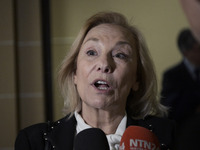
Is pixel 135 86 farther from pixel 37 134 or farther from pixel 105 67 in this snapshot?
pixel 37 134

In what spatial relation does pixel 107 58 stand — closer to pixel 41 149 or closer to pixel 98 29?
pixel 98 29

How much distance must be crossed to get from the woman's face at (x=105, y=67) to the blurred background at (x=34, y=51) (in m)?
1.01

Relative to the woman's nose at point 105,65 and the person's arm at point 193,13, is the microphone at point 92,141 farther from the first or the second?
the person's arm at point 193,13

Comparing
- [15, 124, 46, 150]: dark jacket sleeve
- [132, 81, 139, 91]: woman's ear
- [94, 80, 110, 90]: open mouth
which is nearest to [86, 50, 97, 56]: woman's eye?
[94, 80, 110, 90]: open mouth

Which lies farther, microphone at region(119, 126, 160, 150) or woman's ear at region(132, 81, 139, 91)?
woman's ear at region(132, 81, 139, 91)

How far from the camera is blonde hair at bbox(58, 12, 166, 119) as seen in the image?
1168 millimetres

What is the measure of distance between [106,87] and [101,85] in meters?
0.02

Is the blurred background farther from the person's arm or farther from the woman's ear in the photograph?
the person's arm

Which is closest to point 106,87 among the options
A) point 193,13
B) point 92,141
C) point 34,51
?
point 92,141

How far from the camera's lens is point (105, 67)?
1004mm

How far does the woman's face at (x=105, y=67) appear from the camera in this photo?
39.8 inches

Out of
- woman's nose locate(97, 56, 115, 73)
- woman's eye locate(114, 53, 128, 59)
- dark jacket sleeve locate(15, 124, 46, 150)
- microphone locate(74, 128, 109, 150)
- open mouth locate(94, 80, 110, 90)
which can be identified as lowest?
dark jacket sleeve locate(15, 124, 46, 150)

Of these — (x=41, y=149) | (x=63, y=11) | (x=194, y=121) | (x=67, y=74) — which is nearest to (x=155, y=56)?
(x=63, y=11)

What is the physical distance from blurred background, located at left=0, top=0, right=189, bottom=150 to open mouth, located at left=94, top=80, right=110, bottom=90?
1099 mm
